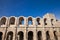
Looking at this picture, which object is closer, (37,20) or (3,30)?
(3,30)

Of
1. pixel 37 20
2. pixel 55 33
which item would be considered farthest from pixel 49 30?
pixel 37 20

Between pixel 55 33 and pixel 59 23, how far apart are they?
248 centimetres

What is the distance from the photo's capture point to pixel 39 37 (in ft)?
78.6

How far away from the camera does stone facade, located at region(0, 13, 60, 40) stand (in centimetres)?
2253

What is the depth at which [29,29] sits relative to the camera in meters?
23.2

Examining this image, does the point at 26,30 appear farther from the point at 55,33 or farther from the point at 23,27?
the point at 55,33

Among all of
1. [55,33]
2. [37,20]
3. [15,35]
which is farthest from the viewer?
[37,20]

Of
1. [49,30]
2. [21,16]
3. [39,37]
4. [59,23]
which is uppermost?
[21,16]

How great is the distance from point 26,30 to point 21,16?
3499 millimetres

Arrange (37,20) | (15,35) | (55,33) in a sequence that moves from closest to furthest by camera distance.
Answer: (15,35) < (55,33) < (37,20)

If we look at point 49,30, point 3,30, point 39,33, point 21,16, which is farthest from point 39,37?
point 3,30

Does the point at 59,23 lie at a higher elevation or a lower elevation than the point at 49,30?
higher

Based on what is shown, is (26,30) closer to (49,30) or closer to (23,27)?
(23,27)

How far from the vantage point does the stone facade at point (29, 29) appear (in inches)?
887
